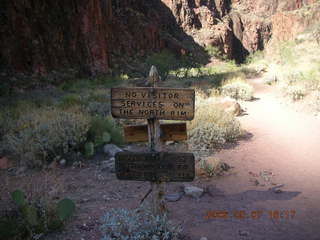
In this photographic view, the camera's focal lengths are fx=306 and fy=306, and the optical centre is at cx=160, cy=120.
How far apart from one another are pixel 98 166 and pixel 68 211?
195 centimetres

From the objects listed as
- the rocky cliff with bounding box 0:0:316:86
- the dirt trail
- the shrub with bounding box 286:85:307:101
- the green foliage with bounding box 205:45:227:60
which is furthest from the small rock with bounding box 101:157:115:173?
the green foliage with bounding box 205:45:227:60

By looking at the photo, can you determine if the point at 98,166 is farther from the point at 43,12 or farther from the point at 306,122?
the point at 43,12

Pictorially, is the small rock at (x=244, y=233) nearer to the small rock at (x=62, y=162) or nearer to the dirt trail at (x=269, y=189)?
the dirt trail at (x=269, y=189)

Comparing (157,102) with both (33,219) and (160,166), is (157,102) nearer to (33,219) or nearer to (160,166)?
(160,166)

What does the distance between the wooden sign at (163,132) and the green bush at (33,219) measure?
94cm

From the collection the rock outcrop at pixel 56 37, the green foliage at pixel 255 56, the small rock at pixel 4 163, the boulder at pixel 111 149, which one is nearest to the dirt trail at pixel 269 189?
the boulder at pixel 111 149

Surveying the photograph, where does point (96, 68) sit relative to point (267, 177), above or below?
above

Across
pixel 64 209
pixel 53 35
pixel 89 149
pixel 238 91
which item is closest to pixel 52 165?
pixel 89 149

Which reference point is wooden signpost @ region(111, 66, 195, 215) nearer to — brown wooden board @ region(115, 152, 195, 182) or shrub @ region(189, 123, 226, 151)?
brown wooden board @ region(115, 152, 195, 182)

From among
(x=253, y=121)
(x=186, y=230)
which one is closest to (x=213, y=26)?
(x=253, y=121)

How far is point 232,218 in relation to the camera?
11.2 feet

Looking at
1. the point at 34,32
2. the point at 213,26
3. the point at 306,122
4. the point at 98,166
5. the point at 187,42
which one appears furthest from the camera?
the point at 213,26

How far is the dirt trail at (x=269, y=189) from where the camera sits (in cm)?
318
